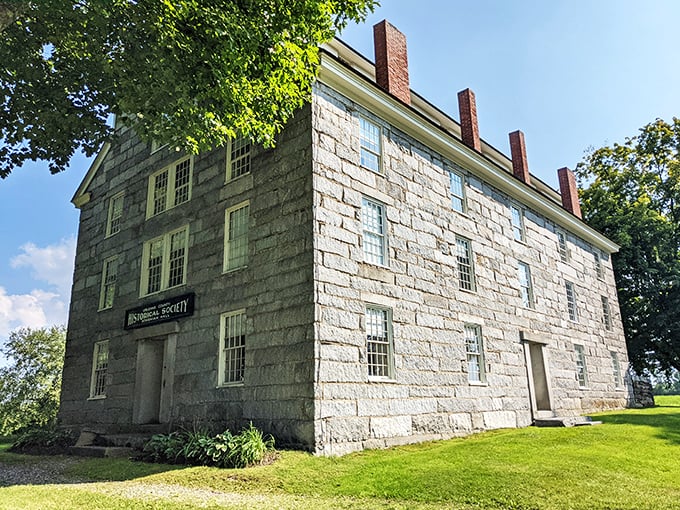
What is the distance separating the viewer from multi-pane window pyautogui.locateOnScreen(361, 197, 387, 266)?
12.8 m

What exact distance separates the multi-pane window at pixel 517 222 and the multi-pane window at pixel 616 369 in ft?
29.8

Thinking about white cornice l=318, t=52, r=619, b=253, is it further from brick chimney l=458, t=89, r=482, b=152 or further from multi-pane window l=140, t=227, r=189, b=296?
multi-pane window l=140, t=227, r=189, b=296

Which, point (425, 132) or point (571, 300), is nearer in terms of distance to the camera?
point (425, 132)

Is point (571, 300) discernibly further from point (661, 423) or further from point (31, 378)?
point (31, 378)

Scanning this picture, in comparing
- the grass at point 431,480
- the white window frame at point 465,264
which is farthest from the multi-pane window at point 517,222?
the grass at point 431,480

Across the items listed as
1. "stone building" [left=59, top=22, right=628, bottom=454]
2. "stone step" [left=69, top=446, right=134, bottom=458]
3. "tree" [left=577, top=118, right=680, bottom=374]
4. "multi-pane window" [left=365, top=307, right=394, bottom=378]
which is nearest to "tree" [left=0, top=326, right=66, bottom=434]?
"stone building" [left=59, top=22, right=628, bottom=454]

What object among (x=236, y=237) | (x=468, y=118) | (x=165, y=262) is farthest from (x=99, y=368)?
(x=468, y=118)

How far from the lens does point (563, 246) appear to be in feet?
74.6

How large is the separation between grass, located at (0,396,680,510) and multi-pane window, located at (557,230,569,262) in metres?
12.1

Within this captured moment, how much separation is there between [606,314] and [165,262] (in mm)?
20775

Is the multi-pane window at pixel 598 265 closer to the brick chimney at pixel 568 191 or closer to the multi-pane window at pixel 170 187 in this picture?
the brick chimney at pixel 568 191

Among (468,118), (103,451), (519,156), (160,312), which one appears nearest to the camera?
(103,451)

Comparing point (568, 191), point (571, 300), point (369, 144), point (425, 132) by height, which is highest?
point (568, 191)

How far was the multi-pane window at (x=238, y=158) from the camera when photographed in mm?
13867
